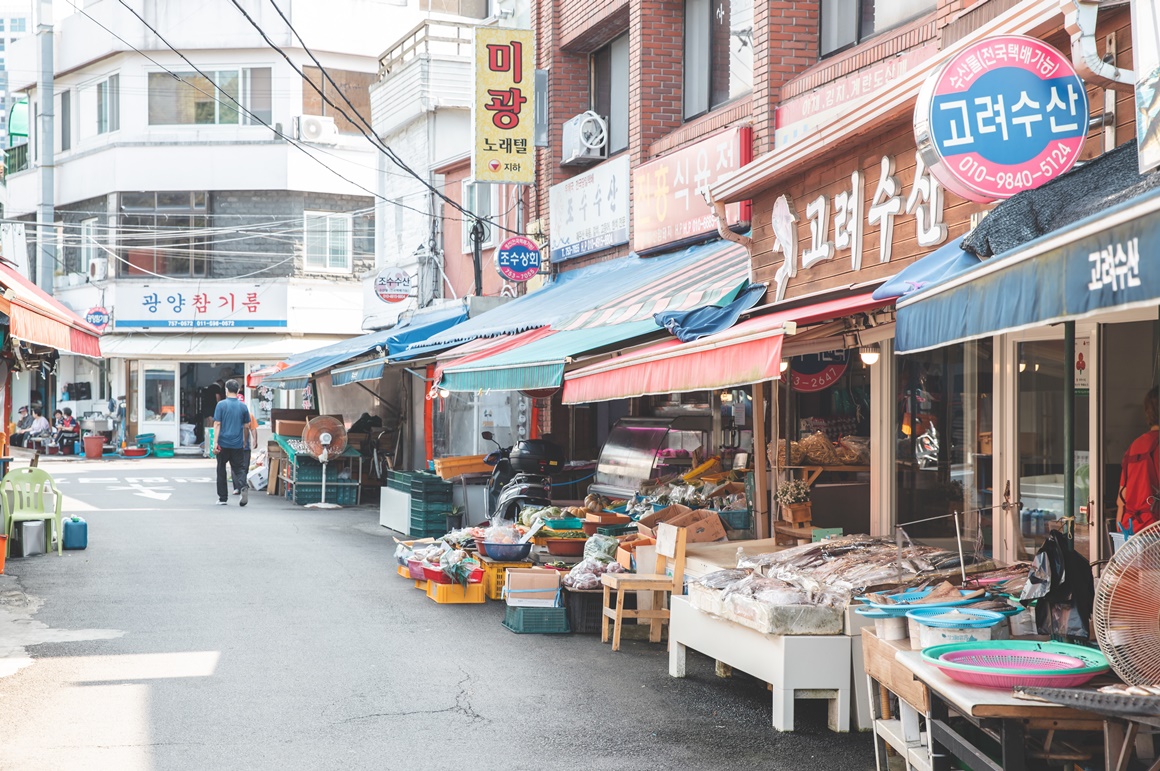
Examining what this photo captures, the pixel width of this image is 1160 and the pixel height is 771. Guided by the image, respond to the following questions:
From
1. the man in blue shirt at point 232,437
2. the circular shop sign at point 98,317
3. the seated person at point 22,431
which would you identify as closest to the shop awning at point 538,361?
the man in blue shirt at point 232,437

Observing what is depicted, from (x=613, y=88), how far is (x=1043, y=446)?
11905 mm

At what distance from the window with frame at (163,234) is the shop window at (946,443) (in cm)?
3359

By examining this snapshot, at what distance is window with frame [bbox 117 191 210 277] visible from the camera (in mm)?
39531

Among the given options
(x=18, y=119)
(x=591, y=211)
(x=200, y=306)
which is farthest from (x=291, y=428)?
A: (x=18, y=119)

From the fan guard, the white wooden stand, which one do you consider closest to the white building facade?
the fan guard

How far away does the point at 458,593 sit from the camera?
1181cm

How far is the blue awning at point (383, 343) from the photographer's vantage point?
64.6 ft

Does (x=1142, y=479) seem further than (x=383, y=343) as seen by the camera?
No

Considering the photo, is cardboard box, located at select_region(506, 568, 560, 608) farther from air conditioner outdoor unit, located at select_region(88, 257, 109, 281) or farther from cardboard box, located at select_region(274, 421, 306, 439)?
air conditioner outdoor unit, located at select_region(88, 257, 109, 281)

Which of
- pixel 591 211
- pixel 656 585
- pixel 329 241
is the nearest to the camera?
pixel 656 585

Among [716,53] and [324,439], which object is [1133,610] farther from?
[324,439]

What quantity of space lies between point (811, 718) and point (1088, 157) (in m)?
3.68

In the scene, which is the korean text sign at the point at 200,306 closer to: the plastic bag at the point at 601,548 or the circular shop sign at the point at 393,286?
the circular shop sign at the point at 393,286

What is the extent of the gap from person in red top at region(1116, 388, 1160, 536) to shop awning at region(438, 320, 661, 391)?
4485 millimetres
